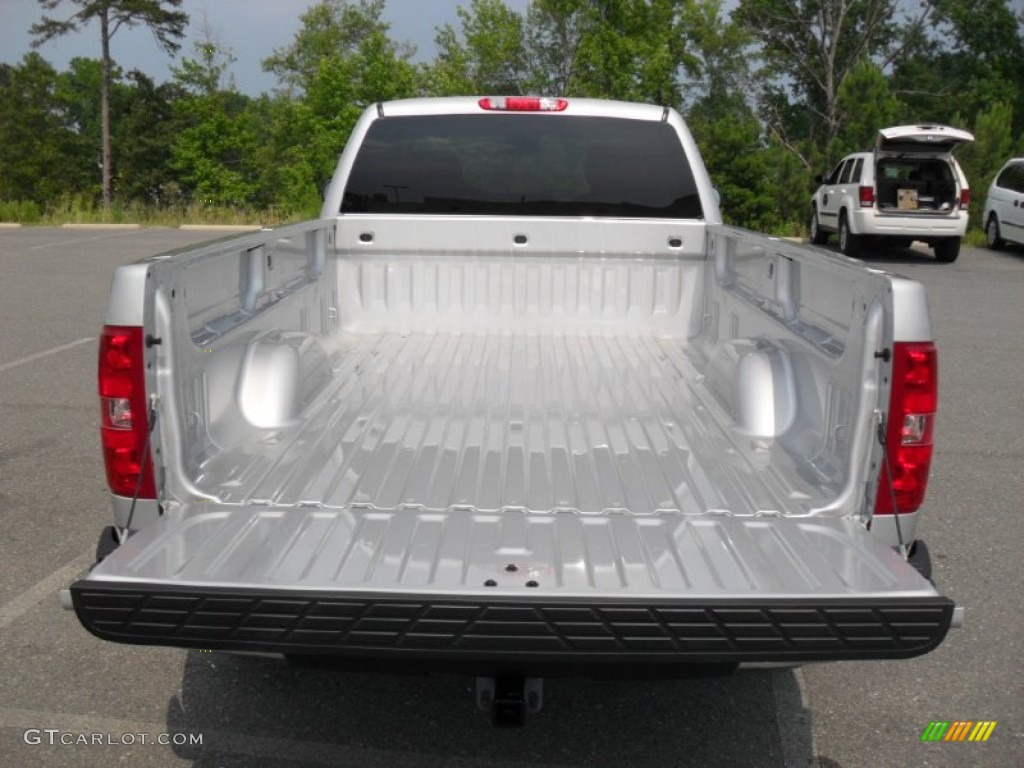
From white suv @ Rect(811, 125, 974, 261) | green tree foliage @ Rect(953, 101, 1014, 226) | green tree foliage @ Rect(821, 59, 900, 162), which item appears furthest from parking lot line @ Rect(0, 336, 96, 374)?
green tree foliage @ Rect(821, 59, 900, 162)

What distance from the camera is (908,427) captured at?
9.18ft

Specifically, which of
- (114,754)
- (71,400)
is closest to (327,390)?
(114,754)

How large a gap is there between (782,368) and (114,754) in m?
2.42

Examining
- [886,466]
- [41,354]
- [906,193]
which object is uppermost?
[906,193]

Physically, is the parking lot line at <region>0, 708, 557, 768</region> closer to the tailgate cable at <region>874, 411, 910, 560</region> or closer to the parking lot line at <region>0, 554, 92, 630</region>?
the parking lot line at <region>0, 554, 92, 630</region>

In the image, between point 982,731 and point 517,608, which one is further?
point 982,731

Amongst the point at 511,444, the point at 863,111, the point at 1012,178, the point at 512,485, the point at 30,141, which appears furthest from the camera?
the point at 30,141

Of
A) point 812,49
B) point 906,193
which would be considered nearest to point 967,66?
point 812,49

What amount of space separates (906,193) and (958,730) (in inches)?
657

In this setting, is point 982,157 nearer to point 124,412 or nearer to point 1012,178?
point 1012,178

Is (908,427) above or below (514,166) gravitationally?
below

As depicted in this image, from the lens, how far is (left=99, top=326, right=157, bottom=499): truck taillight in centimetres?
279

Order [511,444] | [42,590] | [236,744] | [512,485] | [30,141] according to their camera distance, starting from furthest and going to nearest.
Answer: [30,141], [42,590], [511,444], [236,744], [512,485]

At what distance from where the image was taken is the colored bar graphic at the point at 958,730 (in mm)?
3438
